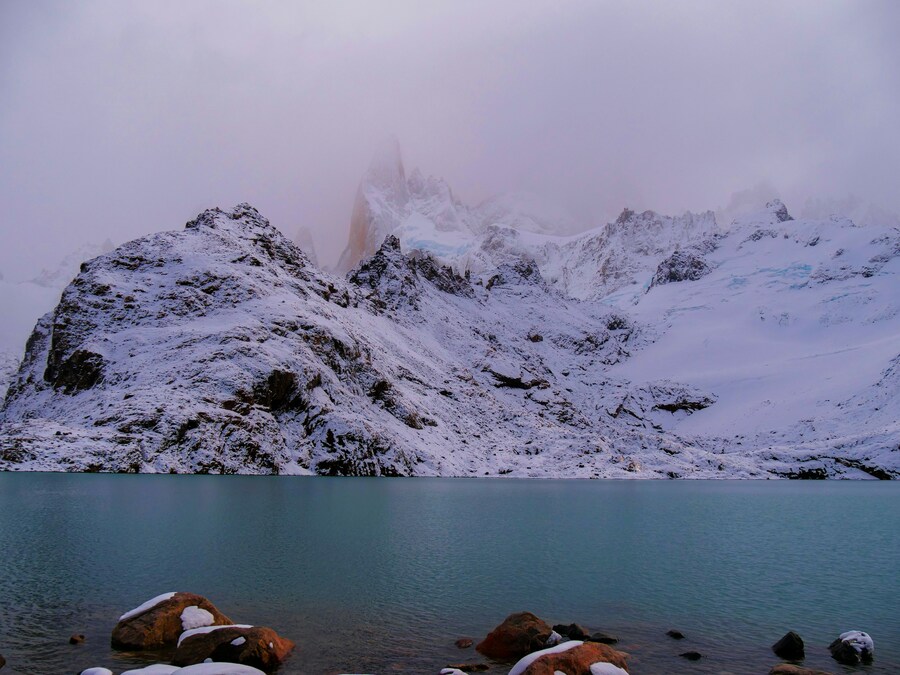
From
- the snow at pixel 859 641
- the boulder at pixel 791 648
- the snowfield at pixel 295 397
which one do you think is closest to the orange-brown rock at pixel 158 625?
the boulder at pixel 791 648

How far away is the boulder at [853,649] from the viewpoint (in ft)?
68.3

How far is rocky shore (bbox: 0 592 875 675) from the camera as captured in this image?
1792 centimetres

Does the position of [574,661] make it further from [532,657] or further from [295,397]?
[295,397]

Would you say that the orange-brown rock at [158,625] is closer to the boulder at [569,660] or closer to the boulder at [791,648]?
the boulder at [569,660]

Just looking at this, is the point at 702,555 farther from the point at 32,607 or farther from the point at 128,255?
the point at 128,255

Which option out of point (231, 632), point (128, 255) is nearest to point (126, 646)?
point (231, 632)

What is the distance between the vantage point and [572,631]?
2272 centimetres

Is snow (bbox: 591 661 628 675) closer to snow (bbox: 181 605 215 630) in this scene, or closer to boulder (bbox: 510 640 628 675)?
boulder (bbox: 510 640 628 675)

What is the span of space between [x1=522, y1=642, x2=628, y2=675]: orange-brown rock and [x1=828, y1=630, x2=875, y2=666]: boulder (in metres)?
8.21

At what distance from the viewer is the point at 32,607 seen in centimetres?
2447

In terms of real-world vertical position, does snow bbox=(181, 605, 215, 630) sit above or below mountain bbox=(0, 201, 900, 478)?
below

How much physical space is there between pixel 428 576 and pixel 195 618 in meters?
13.7

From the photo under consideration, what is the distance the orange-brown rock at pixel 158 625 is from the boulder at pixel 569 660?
1107 cm

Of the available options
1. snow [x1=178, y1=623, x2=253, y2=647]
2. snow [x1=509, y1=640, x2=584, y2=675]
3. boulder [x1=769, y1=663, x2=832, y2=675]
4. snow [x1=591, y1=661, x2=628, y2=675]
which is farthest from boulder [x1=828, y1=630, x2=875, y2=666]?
snow [x1=178, y1=623, x2=253, y2=647]
